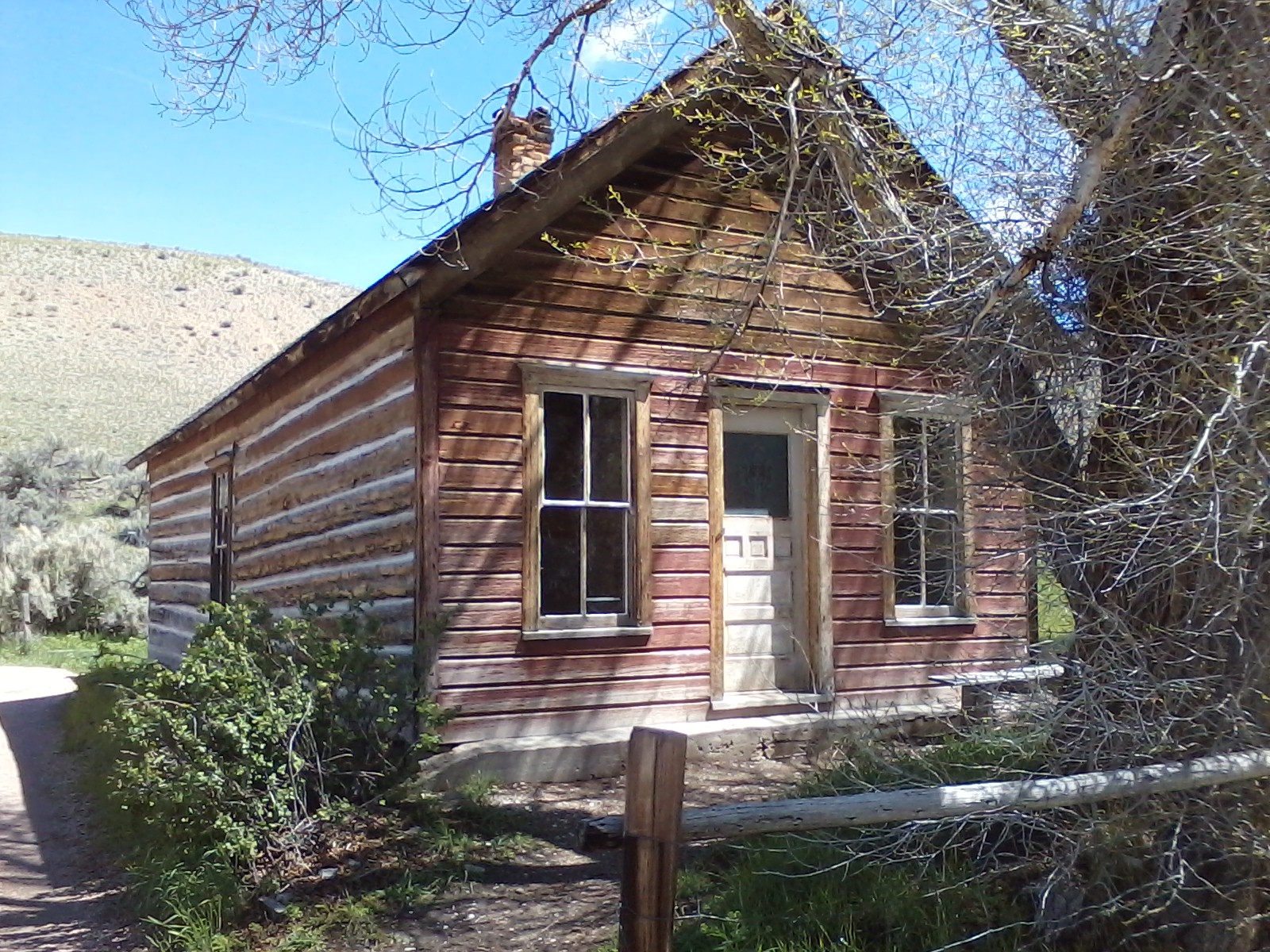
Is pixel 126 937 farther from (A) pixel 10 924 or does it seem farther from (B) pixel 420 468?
(B) pixel 420 468

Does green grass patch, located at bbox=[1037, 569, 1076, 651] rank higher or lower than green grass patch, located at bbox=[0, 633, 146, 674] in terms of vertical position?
higher

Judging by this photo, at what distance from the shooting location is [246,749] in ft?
18.9

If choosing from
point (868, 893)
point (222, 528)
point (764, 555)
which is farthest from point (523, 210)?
point (222, 528)

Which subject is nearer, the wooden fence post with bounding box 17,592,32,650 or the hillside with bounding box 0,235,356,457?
the wooden fence post with bounding box 17,592,32,650

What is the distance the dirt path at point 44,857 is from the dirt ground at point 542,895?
158 cm

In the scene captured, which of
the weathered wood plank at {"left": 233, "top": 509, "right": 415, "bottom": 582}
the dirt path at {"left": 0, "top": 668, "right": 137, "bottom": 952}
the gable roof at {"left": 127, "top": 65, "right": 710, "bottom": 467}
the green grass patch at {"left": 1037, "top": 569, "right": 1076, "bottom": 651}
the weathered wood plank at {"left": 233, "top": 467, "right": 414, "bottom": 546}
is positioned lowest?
the dirt path at {"left": 0, "top": 668, "right": 137, "bottom": 952}

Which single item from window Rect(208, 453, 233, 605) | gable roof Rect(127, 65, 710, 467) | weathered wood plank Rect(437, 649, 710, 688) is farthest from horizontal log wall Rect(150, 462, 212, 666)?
weathered wood plank Rect(437, 649, 710, 688)

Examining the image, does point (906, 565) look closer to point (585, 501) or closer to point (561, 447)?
point (585, 501)

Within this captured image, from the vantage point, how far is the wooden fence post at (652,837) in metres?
3.27

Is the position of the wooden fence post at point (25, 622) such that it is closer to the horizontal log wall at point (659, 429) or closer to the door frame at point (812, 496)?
the horizontal log wall at point (659, 429)

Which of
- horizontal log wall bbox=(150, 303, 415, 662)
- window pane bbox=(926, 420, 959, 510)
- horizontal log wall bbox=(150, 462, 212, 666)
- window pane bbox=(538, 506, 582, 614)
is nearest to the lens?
window pane bbox=(926, 420, 959, 510)

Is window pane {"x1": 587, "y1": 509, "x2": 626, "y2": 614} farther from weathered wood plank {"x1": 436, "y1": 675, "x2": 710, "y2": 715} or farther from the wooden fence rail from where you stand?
the wooden fence rail

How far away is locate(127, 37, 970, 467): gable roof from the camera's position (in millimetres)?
7387

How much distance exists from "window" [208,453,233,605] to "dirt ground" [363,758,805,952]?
636 cm
